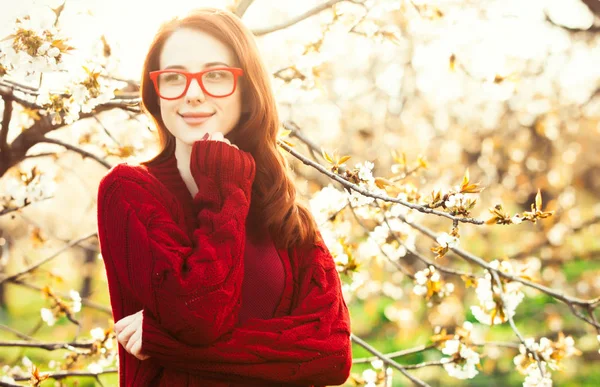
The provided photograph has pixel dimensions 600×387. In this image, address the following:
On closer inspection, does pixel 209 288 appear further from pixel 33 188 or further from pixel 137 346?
pixel 33 188

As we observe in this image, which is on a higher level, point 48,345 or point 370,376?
point 370,376

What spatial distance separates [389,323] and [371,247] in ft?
19.7

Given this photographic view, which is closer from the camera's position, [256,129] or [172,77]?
[172,77]

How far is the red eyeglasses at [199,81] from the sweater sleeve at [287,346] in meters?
0.46

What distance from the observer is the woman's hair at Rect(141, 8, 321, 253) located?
1.42m

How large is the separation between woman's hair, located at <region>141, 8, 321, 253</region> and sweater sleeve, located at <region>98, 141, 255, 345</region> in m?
0.13

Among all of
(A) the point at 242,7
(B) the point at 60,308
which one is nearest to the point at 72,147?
(B) the point at 60,308

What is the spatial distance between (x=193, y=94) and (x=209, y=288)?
0.43 m

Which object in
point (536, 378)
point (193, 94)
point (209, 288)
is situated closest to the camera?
point (209, 288)

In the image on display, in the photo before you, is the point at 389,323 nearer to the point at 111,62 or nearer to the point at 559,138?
the point at 559,138

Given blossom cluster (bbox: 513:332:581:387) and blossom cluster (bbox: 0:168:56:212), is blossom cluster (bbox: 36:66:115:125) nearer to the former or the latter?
blossom cluster (bbox: 0:168:56:212)

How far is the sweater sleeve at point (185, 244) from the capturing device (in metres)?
1.17

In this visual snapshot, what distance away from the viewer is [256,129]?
1489mm

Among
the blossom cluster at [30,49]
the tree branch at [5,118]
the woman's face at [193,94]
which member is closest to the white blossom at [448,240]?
the woman's face at [193,94]
